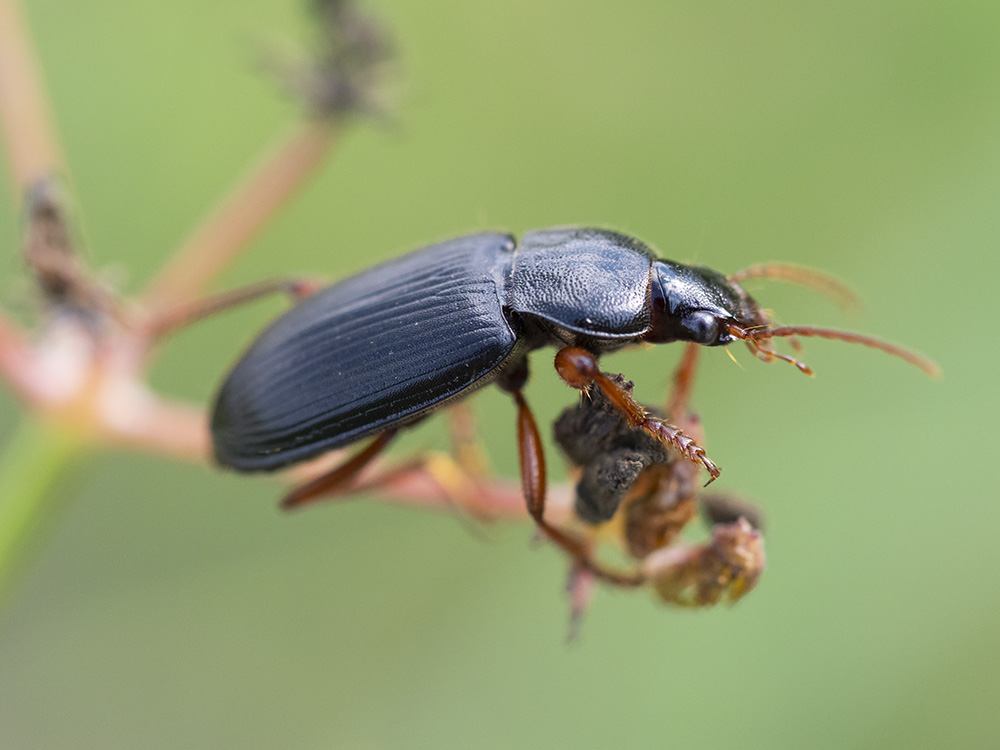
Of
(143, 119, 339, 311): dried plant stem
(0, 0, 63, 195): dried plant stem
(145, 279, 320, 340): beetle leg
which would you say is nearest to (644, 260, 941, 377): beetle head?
(145, 279, 320, 340): beetle leg

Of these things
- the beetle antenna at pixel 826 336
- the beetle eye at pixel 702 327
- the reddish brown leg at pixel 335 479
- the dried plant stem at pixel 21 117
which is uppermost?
the beetle antenna at pixel 826 336

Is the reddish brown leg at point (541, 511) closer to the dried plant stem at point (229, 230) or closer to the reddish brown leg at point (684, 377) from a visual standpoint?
the reddish brown leg at point (684, 377)

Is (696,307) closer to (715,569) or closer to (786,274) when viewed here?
(786,274)

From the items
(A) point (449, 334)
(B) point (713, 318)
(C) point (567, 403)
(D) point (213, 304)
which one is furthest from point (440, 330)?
(C) point (567, 403)

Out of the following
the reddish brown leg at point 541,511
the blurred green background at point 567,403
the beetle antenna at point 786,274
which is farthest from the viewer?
the blurred green background at point 567,403

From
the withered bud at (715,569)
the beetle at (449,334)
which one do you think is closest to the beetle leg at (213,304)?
the beetle at (449,334)

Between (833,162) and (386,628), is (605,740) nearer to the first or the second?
(386,628)

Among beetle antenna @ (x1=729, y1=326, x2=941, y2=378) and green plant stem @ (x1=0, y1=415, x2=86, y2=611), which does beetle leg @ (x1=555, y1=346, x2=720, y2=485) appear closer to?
beetle antenna @ (x1=729, y1=326, x2=941, y2=378)
